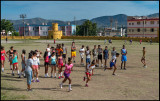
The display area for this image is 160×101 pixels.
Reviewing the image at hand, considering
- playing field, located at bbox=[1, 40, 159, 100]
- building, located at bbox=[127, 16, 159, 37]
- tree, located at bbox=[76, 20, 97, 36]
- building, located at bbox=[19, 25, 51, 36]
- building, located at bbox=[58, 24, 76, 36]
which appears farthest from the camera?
building, located at bbox=[19, 25, 51, 36]

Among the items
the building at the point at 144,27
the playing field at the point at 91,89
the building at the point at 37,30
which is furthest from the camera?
the building at the point at 37,30

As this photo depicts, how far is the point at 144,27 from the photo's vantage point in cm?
8638

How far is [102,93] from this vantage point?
899cm

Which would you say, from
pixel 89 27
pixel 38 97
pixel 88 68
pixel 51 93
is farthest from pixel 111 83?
pixel 89 27

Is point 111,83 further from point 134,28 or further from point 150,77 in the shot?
point 134,28

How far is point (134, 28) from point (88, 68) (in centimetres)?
8580

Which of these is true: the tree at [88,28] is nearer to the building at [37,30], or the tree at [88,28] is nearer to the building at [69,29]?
the building at [69,29]

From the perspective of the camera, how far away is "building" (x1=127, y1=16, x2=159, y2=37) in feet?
271

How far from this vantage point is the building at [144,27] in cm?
8275

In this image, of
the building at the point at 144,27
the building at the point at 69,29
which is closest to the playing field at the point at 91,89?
the building at the point at 144,27

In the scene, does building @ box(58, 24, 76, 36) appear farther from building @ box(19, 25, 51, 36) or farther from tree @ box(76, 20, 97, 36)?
tree @ box(76, 20, 97, 36)

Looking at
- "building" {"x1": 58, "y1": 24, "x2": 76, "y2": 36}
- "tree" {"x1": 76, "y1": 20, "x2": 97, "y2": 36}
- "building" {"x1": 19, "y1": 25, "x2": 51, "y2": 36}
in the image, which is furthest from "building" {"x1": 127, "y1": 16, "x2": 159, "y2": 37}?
"building" {"x1": 19, "y1": 25, "x2": 51, "y2": 36}

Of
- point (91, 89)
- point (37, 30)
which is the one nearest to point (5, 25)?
point (37, 30)

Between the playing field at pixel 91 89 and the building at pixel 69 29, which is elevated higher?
the building at pixel 69 29
